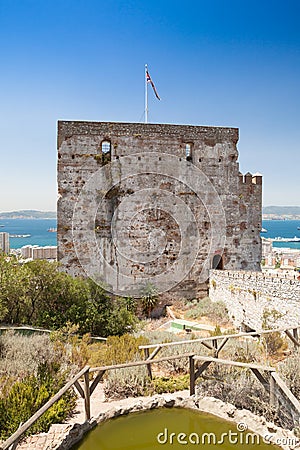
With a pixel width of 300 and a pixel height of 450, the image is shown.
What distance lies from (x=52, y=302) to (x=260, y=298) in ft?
21.6

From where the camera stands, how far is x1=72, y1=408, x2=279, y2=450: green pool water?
4.77 meters

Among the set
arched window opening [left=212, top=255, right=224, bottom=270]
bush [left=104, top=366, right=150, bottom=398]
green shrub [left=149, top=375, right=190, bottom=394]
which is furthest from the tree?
bush [left=104, top=366, right=150, bottom=398]

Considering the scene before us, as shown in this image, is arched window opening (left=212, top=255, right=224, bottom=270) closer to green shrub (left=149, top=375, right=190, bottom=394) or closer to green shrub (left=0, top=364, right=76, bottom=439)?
green shrub (left=149, top=375, right=190, bottom=394)

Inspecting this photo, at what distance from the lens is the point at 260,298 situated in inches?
484

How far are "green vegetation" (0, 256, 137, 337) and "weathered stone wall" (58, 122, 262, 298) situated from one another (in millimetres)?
3836

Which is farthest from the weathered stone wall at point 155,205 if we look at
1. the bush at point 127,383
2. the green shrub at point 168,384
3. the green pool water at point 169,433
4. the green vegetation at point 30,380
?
the green pool water at point 169,433

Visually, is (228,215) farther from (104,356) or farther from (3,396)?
(3,396)

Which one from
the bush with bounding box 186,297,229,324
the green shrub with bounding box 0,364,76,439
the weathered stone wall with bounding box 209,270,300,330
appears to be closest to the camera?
the green shrub with bounding box 0,364,76,439

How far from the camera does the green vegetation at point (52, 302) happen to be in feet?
37.9

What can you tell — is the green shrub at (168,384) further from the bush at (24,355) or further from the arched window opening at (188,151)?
the arched window opening at (188,151)

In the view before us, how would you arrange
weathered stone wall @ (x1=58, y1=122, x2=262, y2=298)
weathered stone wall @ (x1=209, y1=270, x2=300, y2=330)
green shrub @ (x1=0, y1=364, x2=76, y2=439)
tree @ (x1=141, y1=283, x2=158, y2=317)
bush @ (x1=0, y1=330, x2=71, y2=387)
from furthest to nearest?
tree @ (x1=141, y1=283, x2=158, y2=317)
weathered stone wall @ (x1=58, y1=122, x2=262, y2=298)
weathered stone wall @ (x1=209, y1=270, x2=300, y2=330)
bush @ (x1=0, y1=330, x2=71, y2=387)
green shrub @ (x1=0, y1=364, x2=76, y2=439)

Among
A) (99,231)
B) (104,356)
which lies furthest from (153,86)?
(104,356)

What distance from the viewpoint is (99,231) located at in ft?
54.6

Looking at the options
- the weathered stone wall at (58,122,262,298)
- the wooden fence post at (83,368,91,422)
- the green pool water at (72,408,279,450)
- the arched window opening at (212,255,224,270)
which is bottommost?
the green pool water at (72,408,279,450)
